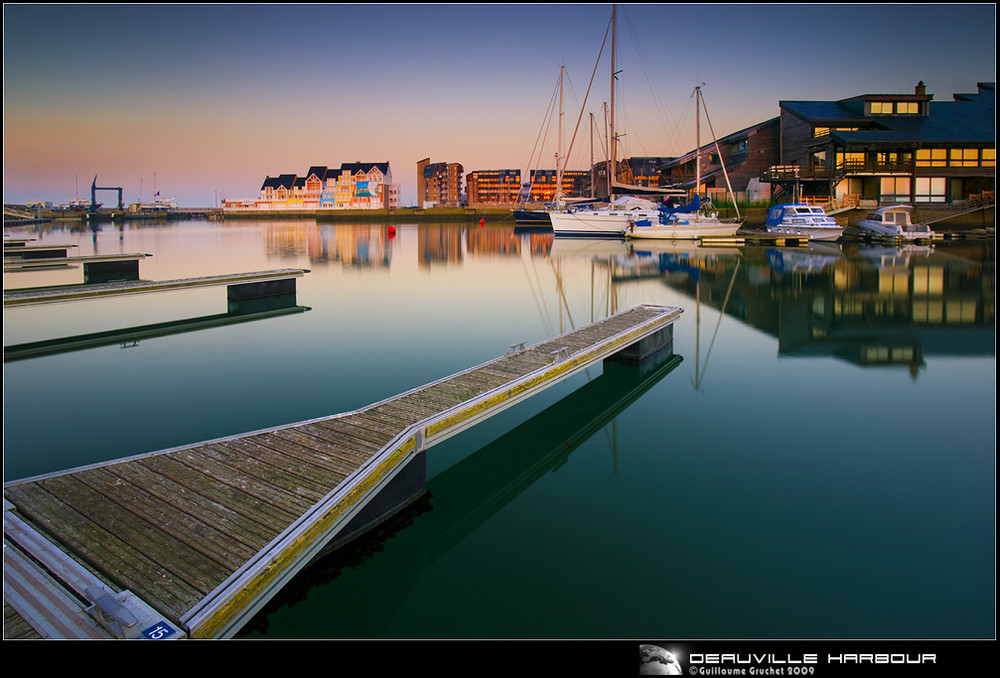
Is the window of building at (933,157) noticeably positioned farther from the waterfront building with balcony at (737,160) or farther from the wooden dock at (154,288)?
the wooden dock at (154,288)

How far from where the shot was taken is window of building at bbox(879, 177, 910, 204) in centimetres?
4803

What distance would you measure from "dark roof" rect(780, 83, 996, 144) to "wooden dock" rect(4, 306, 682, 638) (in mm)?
47317

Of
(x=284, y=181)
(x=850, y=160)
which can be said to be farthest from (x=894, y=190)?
(x=284, y=181)

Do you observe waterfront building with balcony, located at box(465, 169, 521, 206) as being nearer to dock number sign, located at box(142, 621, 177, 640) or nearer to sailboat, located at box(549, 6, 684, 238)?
sailboat, located at box(549, 6, 684, 238)

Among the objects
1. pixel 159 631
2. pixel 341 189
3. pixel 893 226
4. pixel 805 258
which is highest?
pixel 341 189

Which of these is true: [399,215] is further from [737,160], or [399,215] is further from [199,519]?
[199,519]

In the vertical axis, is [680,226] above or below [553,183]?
below

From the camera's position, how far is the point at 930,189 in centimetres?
4834

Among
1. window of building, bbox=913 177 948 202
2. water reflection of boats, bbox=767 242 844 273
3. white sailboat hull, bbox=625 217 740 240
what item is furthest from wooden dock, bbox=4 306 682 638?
window of building, bbox=913 177 948 202

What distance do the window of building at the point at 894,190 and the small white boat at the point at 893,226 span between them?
3525 millimetres

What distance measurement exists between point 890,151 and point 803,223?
10.9m

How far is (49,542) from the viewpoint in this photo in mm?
4625

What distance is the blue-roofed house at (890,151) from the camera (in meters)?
46.4

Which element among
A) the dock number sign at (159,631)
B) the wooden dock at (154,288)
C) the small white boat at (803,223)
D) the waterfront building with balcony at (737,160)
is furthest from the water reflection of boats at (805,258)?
the dock number sign at (159,631)
